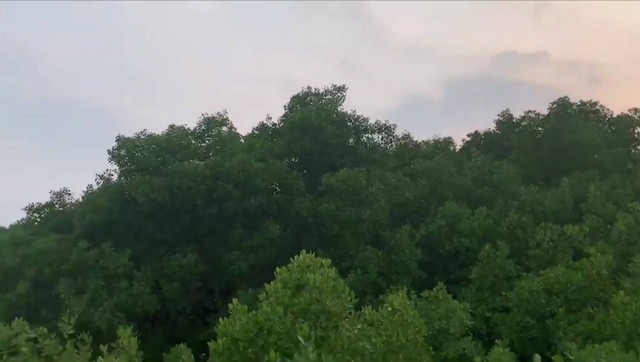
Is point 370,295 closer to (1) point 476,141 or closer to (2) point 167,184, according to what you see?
(2) point 167,184

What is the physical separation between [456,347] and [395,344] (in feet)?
16.3

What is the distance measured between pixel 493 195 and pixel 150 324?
396 inches

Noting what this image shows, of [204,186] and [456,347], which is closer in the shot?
[456,347]

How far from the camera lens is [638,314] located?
1579 cm

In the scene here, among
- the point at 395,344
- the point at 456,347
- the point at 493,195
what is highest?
the point at 493,195

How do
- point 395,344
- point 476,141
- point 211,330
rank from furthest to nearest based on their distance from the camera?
point 476,141, point 211,330, point 395,344

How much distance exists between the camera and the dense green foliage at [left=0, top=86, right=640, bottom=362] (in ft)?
60.4

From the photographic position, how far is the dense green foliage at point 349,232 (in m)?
18.4

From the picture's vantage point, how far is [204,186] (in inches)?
830

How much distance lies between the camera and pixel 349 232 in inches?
819

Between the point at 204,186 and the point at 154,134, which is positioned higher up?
the point at 154,134

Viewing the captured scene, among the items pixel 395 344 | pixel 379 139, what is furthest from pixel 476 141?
pixel 395 344

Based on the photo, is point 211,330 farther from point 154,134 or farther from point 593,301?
point 593,301

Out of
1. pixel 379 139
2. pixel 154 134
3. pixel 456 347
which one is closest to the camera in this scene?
pixel 456 347
